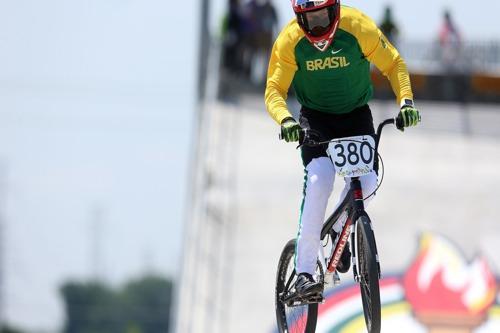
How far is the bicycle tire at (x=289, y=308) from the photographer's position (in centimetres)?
1004

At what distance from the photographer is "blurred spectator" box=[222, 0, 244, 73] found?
77.7ft

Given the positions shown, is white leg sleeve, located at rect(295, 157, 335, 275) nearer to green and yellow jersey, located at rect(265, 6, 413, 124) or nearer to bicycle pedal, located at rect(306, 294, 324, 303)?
bicycle pedal, located at rect(306, 294, 324, 303)

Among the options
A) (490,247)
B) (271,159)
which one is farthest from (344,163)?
(271,159)

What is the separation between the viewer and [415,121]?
9242 millimetres

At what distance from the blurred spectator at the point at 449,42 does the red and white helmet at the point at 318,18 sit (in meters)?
15.9

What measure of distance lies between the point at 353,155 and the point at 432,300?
836cm

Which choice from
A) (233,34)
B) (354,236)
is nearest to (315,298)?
(354,236)

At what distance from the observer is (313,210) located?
9555mm

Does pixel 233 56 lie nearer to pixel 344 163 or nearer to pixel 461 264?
pixel 461 264

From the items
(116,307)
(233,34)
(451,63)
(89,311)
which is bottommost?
(89,311)

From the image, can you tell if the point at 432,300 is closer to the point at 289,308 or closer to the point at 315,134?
the point at 289,308

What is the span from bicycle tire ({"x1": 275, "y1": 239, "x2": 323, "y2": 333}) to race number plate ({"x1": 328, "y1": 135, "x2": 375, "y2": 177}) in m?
1.00

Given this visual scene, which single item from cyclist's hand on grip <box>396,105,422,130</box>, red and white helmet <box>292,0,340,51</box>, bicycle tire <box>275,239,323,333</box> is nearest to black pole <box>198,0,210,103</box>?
bicycle tire <box>275,239,323,333</box>

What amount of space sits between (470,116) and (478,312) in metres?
8.95
